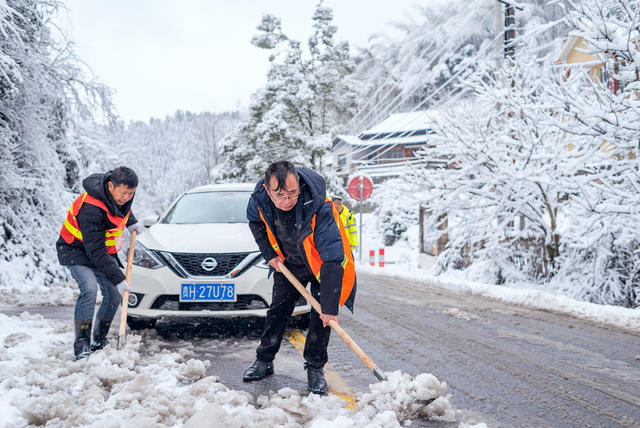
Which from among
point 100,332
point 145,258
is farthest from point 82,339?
point 145,258

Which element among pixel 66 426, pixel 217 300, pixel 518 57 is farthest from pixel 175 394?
pixel 518 57

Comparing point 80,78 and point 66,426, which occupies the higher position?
point 80,78

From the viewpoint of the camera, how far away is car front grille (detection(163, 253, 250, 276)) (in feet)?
14.2

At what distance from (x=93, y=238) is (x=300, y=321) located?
7.07ft

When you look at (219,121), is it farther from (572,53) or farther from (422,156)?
(422,156)

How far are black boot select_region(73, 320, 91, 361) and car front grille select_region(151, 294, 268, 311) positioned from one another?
61 cm

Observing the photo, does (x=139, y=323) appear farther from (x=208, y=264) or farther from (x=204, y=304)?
(x=208, y=264)

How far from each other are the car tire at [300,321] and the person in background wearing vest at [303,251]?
1.40 metres

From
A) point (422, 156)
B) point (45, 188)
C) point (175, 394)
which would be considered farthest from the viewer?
point (422, 156)

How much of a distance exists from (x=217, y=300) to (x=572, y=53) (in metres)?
25.9

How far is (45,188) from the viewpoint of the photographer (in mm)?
9727

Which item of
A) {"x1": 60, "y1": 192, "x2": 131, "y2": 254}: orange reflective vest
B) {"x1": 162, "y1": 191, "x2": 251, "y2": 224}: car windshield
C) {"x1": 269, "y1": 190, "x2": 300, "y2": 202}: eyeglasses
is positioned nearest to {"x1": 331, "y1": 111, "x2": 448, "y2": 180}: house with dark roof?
{"x1": 162, "y1": 191, "x2": 251, "y2": 224}: car windshield

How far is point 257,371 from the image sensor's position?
335 cm

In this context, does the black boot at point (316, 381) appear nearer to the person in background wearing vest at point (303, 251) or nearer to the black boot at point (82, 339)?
the person in background wearing vest at point (303, 251)
